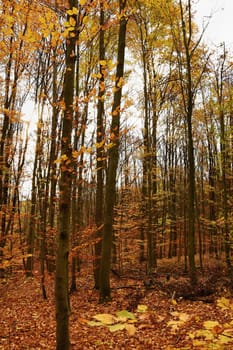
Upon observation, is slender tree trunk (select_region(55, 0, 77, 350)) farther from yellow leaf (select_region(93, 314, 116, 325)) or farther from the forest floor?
yellow leaf (select_region(93, 314, 116, 325))

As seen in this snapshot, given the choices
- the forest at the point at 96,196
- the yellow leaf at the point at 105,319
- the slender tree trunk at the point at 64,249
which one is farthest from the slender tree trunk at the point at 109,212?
the yellow leaf at the point at 105,319

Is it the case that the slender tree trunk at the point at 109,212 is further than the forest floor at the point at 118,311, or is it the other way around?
the slender tree trunk at the point at 109,212

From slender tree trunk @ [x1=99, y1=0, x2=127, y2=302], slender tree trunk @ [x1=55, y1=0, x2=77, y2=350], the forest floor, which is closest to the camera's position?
slender tree trunk @ [x1=55, y1=0, x2=77, y2=350]

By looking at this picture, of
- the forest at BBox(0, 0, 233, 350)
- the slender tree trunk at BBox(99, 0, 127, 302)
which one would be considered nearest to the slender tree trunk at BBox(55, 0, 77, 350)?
the forest at BBox(0, 0, 233, 350)

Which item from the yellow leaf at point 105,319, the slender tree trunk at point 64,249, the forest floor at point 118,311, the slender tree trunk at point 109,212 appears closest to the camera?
the yellow leaf at point 105,319

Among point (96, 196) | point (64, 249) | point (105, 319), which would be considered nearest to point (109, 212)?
point (96, 196)

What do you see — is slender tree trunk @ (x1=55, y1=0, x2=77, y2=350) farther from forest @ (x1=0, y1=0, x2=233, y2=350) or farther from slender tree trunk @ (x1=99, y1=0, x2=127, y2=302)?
slender tree trunk @ (x1=99, y1=0, x2=127, y2=302)

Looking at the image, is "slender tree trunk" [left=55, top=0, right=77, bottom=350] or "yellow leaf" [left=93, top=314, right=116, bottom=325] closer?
"yellow leaf" [left=93, top=314, right=116, bottom=325]

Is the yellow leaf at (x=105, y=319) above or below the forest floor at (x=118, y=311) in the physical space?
above

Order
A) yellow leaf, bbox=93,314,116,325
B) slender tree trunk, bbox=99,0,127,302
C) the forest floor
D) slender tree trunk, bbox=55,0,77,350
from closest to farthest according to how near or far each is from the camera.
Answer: yellow leaf, bbox=93,314,116,325, slender tree trunk, bbox=55,0,77,350, the forest floor, slender tree trunk, bbox=99,0,127,302

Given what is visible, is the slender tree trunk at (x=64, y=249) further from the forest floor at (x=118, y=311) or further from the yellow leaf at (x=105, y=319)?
the yellow leaf at (x=105, y=319)

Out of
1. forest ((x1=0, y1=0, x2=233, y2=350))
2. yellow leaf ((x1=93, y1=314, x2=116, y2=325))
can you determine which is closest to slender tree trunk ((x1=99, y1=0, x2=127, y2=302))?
forest ((x1=0, y1=0, x2=233, y2=350))

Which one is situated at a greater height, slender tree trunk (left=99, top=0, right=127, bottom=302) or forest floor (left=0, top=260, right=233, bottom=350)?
slender tree trunk (left=99, top=0, right=127, bottom=302)

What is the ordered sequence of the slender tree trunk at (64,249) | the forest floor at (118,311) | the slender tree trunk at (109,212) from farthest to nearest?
the slender tree trunk at (109,212) < the forest floor at (118,311) < the slender tree trunk at (64,249)
